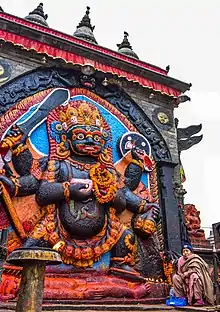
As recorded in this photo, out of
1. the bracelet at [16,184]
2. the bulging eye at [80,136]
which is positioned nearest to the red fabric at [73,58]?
the bulging eye at [80,136]

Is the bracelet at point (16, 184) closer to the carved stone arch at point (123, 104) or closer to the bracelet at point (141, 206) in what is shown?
the carved stone arch at point (123, 104)

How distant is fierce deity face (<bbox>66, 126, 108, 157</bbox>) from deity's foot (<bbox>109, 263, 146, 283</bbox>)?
241 cm

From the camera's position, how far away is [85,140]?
7672 millimetres

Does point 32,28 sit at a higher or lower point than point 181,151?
higher

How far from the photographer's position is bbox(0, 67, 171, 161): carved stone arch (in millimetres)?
7680

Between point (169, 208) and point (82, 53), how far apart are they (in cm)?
441

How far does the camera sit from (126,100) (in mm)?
9289

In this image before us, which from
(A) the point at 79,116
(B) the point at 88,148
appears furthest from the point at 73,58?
(B) the point at 88,148

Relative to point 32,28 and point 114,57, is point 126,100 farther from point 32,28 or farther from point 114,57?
point 32,28

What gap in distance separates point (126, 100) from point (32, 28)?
2.90 metres

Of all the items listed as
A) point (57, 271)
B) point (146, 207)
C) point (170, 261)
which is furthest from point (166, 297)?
point (57, 271)

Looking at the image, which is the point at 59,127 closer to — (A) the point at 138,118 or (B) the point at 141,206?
(A) the point at 138,118

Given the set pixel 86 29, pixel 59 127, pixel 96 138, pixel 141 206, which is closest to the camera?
pixel 96 138

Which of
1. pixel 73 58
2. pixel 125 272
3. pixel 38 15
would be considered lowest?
pixel 125 272
